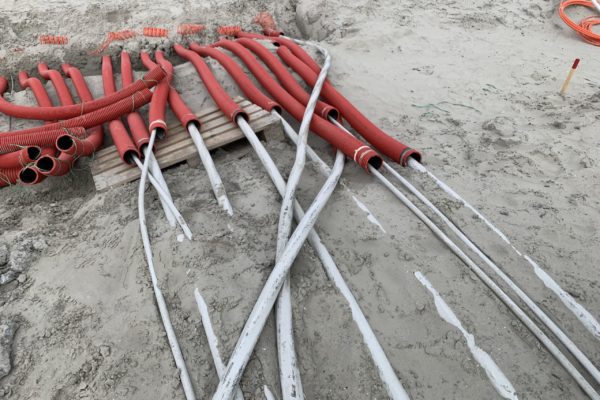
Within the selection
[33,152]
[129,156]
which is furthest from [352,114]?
[33,152]

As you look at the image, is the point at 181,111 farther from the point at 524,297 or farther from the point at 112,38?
the point at 524,297

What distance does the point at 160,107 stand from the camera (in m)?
3.31

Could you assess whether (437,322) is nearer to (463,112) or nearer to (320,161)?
(320,161)

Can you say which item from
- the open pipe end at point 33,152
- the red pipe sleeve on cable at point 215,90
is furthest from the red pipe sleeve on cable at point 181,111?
the open pipe end at point 33,152

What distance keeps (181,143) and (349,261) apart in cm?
184

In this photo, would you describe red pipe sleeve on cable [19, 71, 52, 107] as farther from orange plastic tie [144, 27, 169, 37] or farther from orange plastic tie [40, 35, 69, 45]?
orange plastic tie [144, 27, 169, 37]

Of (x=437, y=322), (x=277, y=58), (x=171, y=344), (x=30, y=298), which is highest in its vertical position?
(x=277, y=58)

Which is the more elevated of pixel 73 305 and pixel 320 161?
pixel 320 161

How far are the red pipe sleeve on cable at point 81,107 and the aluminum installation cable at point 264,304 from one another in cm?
202

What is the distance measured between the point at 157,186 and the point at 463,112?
9.61 ft

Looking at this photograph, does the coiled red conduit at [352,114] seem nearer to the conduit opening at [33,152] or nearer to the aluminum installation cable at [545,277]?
the aluminum installation cable at [545,277]

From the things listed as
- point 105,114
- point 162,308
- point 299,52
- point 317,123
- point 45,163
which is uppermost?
point 299,52

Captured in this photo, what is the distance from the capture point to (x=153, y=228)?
2.55 metres

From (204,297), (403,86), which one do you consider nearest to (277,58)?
(403,86)
